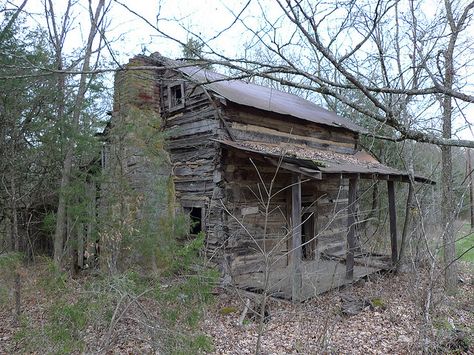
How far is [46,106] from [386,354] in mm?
8737

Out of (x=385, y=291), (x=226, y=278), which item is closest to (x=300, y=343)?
(x=226, y=278)

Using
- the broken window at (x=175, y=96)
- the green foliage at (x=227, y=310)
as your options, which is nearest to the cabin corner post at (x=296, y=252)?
the green foliage at (x=227, y=310)

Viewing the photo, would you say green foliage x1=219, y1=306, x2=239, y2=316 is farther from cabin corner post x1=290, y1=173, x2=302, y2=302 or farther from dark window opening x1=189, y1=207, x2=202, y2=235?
dark window opening x1=189, y1=207, x2=202, y2=235

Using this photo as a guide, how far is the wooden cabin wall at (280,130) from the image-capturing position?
31.7 feet

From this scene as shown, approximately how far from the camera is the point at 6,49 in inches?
309

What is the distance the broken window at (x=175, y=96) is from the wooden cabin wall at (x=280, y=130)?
6.03ft

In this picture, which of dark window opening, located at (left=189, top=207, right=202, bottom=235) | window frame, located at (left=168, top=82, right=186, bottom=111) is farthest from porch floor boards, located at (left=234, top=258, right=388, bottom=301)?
window frame, located at (left=168, top=82, right=186, bottom=111)

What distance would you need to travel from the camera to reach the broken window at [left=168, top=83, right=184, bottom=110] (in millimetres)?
10565

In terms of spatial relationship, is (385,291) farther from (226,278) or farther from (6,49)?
(6,49)

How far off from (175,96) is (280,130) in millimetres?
3134

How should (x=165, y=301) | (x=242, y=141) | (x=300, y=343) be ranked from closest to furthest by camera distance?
(x=165, y=301), (x=300, y=343), (x=242, y=141)

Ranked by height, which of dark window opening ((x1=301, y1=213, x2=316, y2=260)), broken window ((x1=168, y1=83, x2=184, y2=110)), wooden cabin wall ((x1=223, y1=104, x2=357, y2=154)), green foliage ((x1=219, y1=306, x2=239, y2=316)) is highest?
broken window ((x1=168, y1=83, x2=184, y2=110))

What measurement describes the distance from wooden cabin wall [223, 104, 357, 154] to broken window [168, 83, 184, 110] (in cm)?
184

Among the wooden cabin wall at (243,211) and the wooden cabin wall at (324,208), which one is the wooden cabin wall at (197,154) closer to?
the wooden cabin wall at (243,211)
